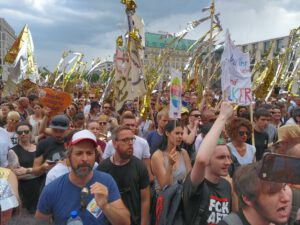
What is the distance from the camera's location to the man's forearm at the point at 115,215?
281 centimetres

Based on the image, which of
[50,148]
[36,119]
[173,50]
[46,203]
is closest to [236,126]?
[50,148]

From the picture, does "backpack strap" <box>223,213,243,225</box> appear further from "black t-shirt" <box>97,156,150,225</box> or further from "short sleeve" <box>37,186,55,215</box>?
"black t-shirt" <box>97,156,150,225</box>

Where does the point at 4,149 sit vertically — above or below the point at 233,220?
below

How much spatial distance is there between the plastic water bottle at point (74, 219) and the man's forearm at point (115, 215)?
0.19 metres

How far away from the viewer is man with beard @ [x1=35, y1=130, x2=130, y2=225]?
9.21 feet

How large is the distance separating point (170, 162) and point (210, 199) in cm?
108

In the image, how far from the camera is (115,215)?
9.39 feet

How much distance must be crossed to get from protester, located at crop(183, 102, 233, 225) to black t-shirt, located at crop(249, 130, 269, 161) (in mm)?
2996

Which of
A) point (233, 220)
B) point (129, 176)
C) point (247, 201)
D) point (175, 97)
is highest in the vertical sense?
point (175, 97)

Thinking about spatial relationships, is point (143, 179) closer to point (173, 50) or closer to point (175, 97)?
point (175, 97)

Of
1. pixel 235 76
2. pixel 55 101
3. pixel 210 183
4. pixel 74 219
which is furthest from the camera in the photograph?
pixel 55 101

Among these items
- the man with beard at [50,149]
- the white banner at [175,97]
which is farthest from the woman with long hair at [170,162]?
the man with beard at [50,149]

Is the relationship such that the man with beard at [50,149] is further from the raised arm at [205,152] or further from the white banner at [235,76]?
the white banner at [235,76]

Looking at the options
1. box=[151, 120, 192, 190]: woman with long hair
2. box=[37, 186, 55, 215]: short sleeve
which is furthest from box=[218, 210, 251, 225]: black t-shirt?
box=[151, 120, 192, 190]: woman with long hair
